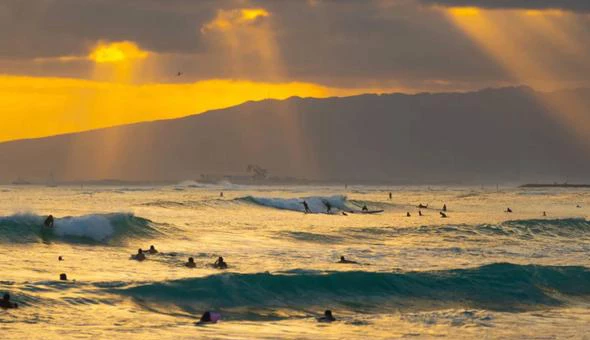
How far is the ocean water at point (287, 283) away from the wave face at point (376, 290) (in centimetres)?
6

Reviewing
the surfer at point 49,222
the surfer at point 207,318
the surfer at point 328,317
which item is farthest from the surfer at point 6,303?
the surfer at point 49,222

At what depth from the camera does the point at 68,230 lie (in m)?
52.8

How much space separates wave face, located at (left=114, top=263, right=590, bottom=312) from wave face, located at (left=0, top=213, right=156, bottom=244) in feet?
51.9

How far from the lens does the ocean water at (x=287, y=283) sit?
95.6 feet

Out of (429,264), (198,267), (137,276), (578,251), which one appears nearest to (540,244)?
(578,251)

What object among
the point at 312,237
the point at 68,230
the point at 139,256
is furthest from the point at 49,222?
the point at 312,237

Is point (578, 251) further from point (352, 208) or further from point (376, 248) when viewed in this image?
point (352, 208)

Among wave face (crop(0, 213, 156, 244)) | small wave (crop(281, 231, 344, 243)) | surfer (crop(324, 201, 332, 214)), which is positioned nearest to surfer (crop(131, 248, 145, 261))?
wave face (crop(0, 213, 156, 244))

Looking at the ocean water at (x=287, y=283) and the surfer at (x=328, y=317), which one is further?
the surfer at (x=328, y=317)

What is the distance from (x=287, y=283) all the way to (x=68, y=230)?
63.3 ft

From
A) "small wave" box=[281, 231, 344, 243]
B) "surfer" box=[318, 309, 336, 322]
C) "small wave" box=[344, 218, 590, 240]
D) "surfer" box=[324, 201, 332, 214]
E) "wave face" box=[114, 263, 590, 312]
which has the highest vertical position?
"surfer" box=[324, 201, 332, 214]

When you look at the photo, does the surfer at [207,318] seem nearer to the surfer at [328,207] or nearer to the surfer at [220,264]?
the surfer at [220,264]

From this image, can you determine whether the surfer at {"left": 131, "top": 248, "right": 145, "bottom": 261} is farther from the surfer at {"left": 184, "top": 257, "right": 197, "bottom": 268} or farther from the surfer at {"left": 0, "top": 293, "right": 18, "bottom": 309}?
the surfer at {"left": 0, "top": 293, "right": 18, "bottom": 309}

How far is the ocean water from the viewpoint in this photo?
1147 inches
